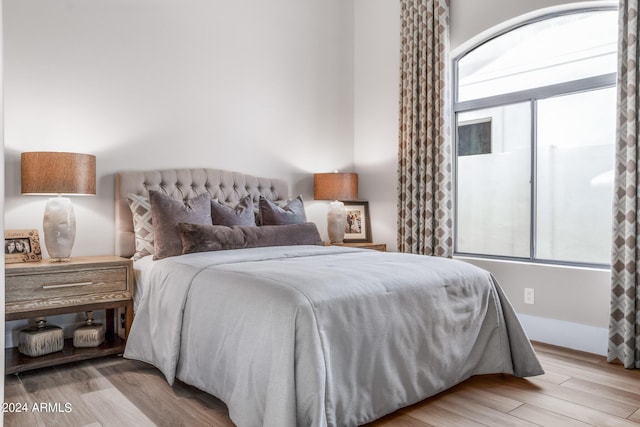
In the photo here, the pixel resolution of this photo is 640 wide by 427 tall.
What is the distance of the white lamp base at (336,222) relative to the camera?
432cm

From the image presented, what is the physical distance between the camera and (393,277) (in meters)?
2.23

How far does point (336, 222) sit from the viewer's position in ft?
14.1

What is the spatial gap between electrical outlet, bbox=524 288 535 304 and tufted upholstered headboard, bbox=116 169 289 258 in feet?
7.23

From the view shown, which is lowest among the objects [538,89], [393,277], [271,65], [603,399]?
[603,399]

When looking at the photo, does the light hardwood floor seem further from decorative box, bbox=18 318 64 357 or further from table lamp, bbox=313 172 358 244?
table lamp, bbox=313 172 358 244

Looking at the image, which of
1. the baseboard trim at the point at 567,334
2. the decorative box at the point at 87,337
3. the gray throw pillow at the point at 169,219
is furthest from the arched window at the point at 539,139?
the decorative box at the point at 87,337

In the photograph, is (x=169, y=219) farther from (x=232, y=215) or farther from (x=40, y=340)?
(x=40, y=340)

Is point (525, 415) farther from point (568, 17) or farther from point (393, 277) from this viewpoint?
point (568, 17)

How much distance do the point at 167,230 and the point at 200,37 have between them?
1.81 meters

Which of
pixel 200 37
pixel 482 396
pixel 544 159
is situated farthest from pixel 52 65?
pixel 544 159

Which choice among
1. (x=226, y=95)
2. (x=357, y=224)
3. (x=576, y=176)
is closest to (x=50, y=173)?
(x=226, y=95)

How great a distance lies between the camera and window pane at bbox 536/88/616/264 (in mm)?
3303

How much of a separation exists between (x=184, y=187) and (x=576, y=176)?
2995mm

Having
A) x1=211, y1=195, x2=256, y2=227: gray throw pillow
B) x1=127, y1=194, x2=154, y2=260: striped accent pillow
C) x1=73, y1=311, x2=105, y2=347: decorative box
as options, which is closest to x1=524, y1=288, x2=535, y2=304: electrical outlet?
x1=211, y1=195, x2=256, y2=227: gray throw pillow
